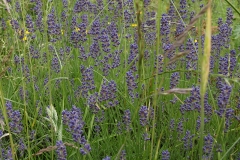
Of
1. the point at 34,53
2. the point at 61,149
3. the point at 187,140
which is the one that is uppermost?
the point at 34,53

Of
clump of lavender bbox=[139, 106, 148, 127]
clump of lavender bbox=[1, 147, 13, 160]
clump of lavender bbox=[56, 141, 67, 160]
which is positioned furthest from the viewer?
clump of lavender bbox=[139, 106, 148, 127]

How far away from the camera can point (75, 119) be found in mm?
1374

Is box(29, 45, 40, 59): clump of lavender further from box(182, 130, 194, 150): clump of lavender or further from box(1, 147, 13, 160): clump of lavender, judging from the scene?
box(182, 130, 194, 150): clump of lavender

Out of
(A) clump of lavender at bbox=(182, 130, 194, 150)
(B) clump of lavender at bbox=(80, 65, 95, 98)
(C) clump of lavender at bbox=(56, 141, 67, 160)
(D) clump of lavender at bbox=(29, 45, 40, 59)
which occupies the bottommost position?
(A) clump of lavender at bbox=(182, 130, 194, 150)

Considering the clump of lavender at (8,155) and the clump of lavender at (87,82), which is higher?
the clump of lavender at (87,82)

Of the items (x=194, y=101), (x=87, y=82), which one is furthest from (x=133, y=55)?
(x=194, y=101)

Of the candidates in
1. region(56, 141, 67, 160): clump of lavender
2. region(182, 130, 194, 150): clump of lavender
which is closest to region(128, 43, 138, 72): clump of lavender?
region(182, 130, 194, 150): clump of lavender

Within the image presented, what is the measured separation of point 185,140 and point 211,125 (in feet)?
0.80

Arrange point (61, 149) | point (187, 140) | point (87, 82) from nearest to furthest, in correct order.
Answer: point (61, 149), point (187, 140), point (87, 82)

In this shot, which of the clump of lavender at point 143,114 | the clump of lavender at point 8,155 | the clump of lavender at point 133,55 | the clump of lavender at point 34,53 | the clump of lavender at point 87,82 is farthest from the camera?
the clump of lavender at point 34,53

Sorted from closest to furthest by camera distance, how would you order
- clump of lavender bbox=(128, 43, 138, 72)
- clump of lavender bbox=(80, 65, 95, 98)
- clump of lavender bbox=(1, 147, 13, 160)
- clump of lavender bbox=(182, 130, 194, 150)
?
clump of lavender bbox=(1, 147, 13, 160) → clump of lavender bbox=(182, 130, 194, 150) → clump of lavender bbox=(80, 65, 95, 98) → clump of lavender bbox=(128, 43, 138, 72)

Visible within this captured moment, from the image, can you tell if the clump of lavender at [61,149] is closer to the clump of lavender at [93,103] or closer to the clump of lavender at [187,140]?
the clump of lavender at [93,103]

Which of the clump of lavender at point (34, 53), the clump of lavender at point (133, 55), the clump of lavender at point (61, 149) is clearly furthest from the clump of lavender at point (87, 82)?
the clump of lavender at point (34, 53)

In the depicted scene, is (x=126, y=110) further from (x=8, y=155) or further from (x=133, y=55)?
(x=133, y=55)
